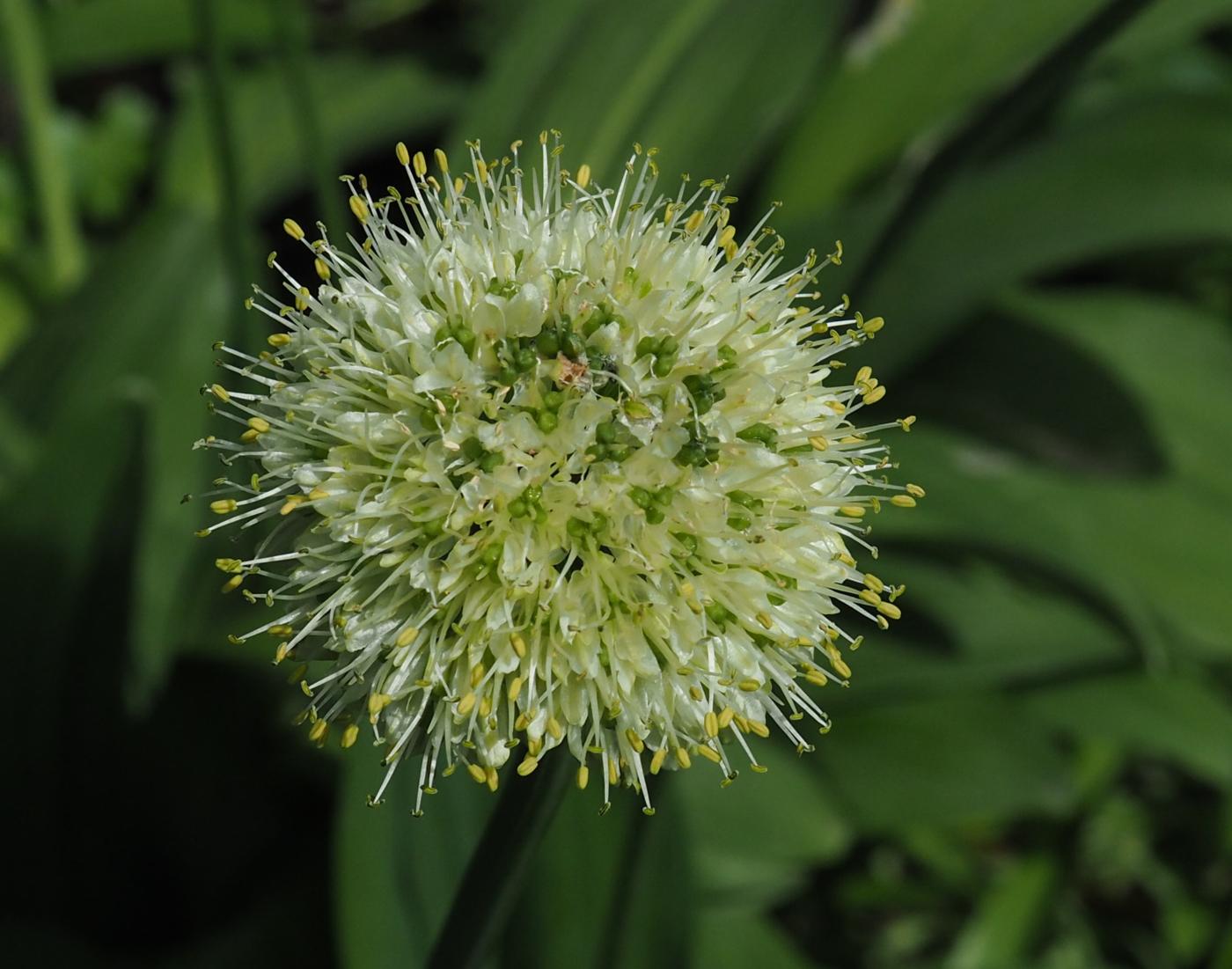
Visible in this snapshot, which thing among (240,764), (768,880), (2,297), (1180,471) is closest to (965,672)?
(768,880)

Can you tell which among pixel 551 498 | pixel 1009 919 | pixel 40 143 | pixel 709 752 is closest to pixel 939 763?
pixel 1009 919

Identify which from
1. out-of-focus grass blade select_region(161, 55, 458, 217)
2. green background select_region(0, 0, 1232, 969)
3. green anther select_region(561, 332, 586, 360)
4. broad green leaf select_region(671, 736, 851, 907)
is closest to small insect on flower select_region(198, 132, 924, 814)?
green anther select_region(561, 332, 586, 360)

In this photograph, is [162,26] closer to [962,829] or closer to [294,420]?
[294,420]

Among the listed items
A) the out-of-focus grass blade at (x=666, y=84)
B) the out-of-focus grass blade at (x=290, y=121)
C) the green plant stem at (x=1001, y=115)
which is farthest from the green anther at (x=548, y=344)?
the out-of-focus grass blade at (x=290, y=121)

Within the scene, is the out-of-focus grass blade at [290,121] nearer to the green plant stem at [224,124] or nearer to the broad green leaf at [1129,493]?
the green plant stem at [224,124]

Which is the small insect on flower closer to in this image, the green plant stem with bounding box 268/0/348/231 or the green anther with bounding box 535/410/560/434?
the green anther with bounding box 535/410/560/434

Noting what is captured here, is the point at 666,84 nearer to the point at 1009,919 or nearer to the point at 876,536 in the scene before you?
the point at 876,536
